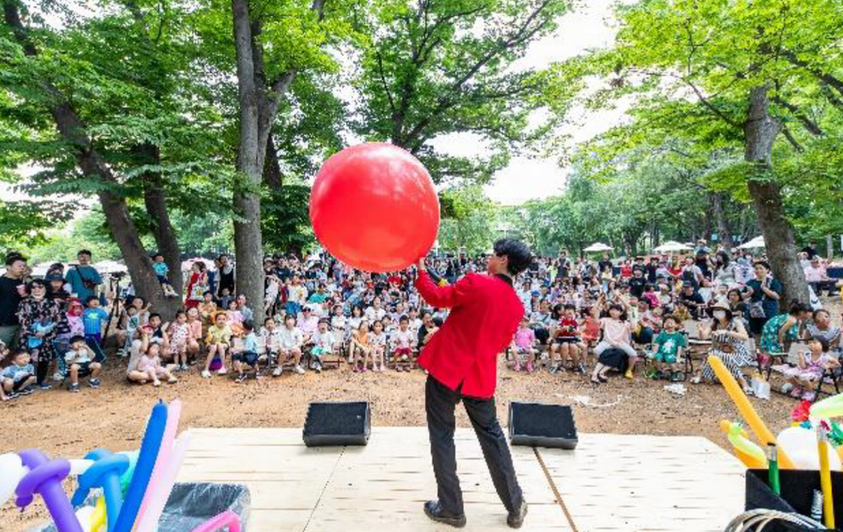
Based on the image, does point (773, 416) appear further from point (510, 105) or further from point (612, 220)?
point (612, 220)

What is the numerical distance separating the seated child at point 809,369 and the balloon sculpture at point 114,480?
7.76 metres

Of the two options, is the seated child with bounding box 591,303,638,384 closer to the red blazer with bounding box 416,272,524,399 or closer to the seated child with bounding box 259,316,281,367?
the seated child with bounding box 259,316,281,367

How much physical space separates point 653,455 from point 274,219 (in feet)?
35.7

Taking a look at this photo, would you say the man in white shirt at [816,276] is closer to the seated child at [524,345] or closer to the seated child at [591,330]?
the seated child at [591,330]

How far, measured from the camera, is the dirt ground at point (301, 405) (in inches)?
217

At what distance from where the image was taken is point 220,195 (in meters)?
8.93

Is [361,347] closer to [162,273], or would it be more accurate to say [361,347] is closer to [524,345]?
[524,345]

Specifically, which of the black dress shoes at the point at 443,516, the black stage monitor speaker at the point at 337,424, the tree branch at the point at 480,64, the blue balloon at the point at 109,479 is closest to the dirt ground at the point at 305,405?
the black stage monitor speaker at the point at 337,424

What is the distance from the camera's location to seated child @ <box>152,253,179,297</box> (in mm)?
9734

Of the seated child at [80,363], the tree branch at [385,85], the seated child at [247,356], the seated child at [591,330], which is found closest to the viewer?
the seated child at [80,363]

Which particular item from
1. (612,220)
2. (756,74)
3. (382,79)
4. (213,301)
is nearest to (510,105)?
(382,79)

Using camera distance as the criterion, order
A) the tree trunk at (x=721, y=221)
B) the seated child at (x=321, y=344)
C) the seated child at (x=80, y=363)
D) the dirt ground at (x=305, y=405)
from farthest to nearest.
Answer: the tree trunk at (x=721, y=221)
the seated child at (x=321, y=344)
the seated child at (x=80, y=363)
the dirt ground at (x=305, y=405)

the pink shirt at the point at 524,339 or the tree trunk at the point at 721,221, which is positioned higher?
the tree trunk at the point at 721,221

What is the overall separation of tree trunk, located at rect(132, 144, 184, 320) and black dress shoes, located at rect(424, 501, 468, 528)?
8.14 metres
